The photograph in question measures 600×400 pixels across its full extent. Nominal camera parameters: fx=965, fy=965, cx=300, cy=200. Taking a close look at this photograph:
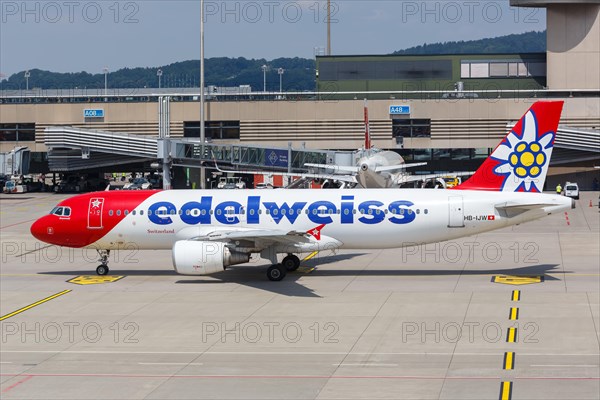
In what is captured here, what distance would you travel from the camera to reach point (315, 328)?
33.3m

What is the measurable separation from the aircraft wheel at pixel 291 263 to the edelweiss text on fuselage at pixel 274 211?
2.52 meters

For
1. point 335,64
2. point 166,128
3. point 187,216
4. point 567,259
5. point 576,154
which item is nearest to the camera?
point 187,216

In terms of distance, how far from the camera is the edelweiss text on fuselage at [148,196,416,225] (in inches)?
1716

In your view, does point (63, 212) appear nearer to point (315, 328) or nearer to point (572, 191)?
point (315, 328)

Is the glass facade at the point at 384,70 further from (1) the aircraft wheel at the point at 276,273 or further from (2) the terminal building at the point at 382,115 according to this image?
(1) the aircraft wheel at the point at 276,273

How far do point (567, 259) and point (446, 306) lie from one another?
587 inches

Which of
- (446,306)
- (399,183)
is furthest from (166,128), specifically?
(446,306)

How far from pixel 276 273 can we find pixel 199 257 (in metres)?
3.94

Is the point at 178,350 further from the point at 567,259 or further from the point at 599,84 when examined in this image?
the point at 599,84

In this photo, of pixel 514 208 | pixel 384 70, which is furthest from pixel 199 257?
pixel 384 70

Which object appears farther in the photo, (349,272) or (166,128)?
(166,128)

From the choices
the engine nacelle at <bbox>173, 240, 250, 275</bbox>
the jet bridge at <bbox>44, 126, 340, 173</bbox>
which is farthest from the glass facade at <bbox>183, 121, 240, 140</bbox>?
the engine nacelle at <bbox>173, 240, 250, 275</bbox>

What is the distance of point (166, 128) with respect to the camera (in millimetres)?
109625

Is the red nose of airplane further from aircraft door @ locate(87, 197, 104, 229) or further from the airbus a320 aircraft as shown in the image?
aircraft door @ locate(87, 197, 104, 229)
